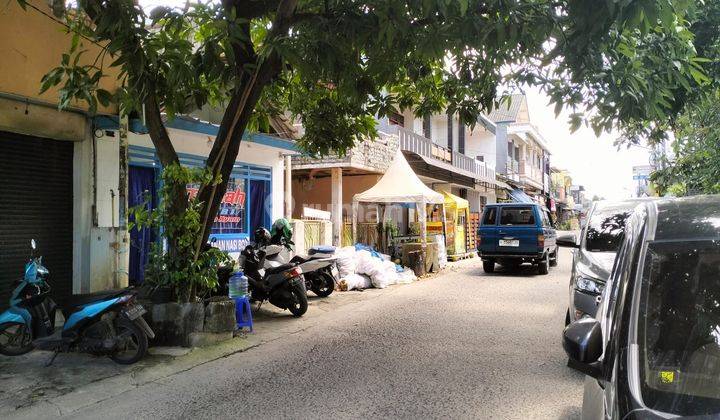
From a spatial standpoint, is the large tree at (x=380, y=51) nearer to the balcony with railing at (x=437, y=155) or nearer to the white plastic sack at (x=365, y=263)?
the white plastic sack at (x=365, y=263)

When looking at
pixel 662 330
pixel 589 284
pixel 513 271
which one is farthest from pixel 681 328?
pixel 513 271

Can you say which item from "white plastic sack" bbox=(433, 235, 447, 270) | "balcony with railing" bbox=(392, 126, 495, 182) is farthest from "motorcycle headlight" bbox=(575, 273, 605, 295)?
"balcony with railing" bbox=(392, 126, 495, 182)

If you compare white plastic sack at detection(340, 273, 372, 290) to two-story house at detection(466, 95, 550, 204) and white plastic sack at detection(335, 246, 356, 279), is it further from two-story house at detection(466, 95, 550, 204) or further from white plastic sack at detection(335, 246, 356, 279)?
two-story house at detection(466, 95, 550, 204)

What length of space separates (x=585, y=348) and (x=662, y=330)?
1.08 ft

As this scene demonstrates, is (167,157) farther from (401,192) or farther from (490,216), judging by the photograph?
(490,216)

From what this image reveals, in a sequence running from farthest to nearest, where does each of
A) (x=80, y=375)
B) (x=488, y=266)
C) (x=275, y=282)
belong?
1. (x=488, y=266)
2. (x=275, y=282)
3. (x=80, y=375)

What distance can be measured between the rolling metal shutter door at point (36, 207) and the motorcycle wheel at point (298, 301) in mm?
3489

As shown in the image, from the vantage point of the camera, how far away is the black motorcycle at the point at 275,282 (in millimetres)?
8312

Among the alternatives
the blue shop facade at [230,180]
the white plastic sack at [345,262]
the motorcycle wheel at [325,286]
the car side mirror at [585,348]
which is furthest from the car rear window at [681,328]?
the white plastic sack at [345,262]

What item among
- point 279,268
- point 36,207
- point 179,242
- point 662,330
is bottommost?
point 279,268

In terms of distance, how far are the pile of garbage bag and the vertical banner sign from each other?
2.32m

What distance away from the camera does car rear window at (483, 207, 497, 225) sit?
1520 cm

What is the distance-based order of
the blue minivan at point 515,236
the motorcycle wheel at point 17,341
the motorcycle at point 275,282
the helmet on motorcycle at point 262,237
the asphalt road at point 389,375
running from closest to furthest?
the asphalt road at point 389,375
the motorcycle wheel at point 17,341
the motorcycle at point 275,282
the helmet on motorcycle at point 262,237
the blue minivan at point 515,236

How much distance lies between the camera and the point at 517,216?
14.9m
